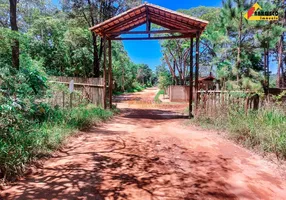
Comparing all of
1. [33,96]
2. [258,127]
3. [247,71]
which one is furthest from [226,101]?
[33,96]

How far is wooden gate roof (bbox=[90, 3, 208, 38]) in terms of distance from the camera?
310 inches

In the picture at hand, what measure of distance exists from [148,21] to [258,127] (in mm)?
6255

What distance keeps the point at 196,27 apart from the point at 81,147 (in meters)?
6.70

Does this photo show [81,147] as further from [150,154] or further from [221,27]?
[221,27]

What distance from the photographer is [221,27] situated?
474 inches

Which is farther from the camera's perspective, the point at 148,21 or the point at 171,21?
the point at 171,21

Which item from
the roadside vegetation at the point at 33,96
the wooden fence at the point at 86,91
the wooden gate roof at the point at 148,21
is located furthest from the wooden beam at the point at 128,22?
the roadside vegetation at the point at 33,96

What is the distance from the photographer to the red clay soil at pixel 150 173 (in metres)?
2.62

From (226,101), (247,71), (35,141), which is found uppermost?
(247,71)

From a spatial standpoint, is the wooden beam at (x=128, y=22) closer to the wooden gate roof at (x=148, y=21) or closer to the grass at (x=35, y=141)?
the wooden gate roof at (x=148, y=21)

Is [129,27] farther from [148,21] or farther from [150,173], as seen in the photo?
[150,173]

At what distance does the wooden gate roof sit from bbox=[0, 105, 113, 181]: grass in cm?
462

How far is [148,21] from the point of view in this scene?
344 inches

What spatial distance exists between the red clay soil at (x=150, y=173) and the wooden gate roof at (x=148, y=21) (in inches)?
206
